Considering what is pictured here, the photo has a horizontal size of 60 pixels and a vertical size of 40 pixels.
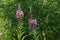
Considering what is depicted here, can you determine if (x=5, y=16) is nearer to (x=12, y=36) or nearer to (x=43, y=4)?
(x=12, y=36)

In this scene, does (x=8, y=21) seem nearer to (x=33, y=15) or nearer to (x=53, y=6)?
(x=33, y=15)

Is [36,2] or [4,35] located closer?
[36,2]

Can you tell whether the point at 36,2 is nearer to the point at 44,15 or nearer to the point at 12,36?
the point at 44,15

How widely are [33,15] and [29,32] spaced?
1.30 ft

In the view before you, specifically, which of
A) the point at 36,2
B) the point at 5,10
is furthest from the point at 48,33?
the point at 5,10

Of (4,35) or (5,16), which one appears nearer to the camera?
(5,16)

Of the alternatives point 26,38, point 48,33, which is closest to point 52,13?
point 48,33

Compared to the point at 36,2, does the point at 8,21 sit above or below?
below

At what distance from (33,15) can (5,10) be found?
645mm

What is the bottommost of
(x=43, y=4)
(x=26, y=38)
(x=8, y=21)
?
(x=26, y=38)

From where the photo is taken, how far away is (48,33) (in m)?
5.36

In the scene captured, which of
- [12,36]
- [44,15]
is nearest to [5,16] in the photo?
[12,36]

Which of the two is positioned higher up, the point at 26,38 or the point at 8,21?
the point at 8,21

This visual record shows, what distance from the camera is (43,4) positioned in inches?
206
